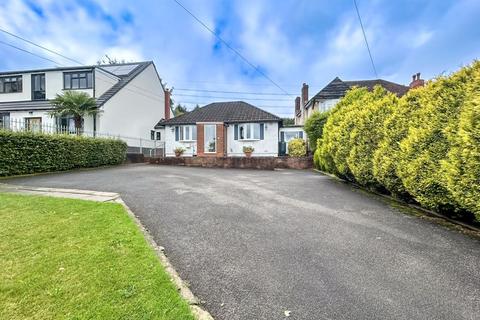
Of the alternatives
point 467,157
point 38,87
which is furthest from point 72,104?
point 467,157

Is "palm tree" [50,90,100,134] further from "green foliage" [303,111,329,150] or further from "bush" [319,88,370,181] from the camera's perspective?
"bush" [319,88,370,181]

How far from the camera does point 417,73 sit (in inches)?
974

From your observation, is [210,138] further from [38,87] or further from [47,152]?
[38,87]

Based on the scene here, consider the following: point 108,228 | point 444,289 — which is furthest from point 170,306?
point 444,289

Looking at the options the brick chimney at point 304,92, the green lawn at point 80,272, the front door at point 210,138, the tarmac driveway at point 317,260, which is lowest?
the tarmac driveway at point 317,260

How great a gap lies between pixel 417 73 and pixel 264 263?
1110 inches

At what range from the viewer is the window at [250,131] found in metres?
23.4

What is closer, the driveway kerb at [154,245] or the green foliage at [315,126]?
the driveway kerb at [154,245]

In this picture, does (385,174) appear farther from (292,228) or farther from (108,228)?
(108,228)

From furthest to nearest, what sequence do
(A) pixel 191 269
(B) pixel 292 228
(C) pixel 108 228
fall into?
(B) pixel 292 228 < (C) pixel 108 228 < (A) pixel 191 269

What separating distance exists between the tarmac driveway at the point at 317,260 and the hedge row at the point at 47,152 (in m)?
7.99

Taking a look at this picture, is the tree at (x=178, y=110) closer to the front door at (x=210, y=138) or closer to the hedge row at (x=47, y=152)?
the front door at (x=210, y=138)

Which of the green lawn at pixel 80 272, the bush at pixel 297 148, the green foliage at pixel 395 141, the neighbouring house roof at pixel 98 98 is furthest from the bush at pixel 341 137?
the neighbouring house roof at pixel 98 98

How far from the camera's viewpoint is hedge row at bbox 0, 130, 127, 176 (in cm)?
1088
